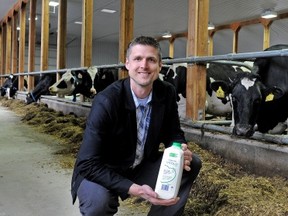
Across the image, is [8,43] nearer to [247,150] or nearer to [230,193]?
[247,150]

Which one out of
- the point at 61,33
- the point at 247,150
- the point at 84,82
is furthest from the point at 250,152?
the point at 61,33

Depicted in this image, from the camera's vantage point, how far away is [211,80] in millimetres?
5578

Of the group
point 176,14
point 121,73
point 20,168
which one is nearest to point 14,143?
point 20,168

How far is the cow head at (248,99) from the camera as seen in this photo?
3.24 meters

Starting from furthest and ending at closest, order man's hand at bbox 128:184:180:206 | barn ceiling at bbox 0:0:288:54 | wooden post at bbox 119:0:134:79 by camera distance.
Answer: barn ceiling at bbox 0:0:288:54 → wooden post at bbox 119:0:134:79 → man's hand at bbox 128:184:180:206

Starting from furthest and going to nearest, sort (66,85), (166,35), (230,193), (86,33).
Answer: (166,35)
(66,85)
(86,33)
(230,193)

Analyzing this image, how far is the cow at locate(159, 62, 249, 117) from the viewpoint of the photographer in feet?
18.0

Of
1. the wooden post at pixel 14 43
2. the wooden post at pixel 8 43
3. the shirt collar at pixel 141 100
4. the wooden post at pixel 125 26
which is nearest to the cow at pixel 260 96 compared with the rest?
the shirt collar at pixel 141 100

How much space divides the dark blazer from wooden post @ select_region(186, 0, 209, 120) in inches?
83.0

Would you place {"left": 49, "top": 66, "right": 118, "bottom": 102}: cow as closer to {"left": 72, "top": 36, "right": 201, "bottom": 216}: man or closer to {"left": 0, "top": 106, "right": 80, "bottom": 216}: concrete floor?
{"left": 0, "top": 106, "right": 80, "bottom": 216}: concrete floor

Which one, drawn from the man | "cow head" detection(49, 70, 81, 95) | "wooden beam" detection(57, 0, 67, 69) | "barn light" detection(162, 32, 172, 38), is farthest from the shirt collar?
"barn light" detection(162, 32, 172, 38)

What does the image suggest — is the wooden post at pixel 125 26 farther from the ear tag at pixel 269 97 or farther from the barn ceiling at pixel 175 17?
the barn ceiling at pixel 175 17

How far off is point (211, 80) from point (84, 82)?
10.6 feet

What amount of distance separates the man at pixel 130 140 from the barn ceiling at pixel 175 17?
10705mm
